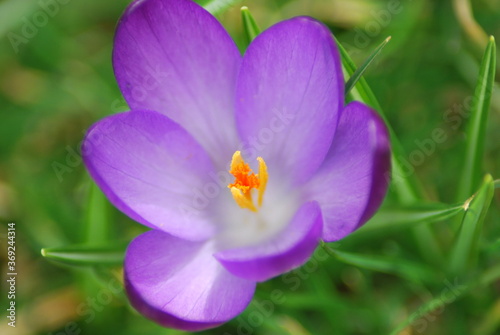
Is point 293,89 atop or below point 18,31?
below

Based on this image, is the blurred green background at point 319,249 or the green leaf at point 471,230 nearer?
the green leaf at point 471,230

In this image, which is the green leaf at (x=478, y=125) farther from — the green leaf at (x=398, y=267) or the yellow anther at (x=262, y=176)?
the yellow anther at (x=262, y=176)

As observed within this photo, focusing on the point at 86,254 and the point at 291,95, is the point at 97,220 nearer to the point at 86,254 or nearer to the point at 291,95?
the point at 86,254

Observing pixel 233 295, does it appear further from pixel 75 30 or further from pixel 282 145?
pixel 75 30

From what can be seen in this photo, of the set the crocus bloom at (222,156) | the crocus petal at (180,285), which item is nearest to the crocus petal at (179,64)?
Answer: the crocus bloom at (222,156)

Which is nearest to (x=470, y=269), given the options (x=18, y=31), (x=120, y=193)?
(x=120, y=193)
